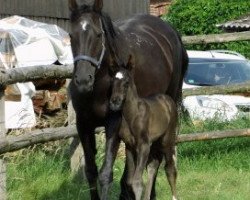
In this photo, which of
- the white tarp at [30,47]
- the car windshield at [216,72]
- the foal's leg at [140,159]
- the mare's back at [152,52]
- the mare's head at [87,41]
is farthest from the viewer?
the car windshield at [216,72]

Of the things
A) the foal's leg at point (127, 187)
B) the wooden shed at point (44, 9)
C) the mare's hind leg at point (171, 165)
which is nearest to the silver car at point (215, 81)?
the mare's hind leg at point (171, 165)

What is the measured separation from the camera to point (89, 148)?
649 centimetres

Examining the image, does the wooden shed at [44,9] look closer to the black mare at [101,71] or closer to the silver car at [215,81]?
the silver car at [215,81]

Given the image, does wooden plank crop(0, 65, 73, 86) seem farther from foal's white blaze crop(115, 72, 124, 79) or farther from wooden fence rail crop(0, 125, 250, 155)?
foal's white blaze crop(115, 72, 124, 79)

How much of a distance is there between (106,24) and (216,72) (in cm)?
816

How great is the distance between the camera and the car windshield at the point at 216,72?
1380 cm

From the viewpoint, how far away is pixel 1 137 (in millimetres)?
7105

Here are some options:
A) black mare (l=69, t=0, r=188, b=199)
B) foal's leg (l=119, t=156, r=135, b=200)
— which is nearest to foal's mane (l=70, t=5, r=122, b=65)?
black mare (l=69, t=0, r=188, b=199)

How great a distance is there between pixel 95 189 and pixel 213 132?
12.8 ft

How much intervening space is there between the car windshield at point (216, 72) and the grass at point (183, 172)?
239 cm

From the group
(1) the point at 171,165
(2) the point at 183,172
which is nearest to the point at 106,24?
(1) the point at 171,165

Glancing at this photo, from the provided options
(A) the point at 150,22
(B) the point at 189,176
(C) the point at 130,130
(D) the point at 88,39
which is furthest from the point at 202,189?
(D) the point at 88,39

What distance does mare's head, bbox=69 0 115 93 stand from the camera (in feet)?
18.3

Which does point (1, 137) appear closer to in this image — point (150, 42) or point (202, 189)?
point (150, 42)
